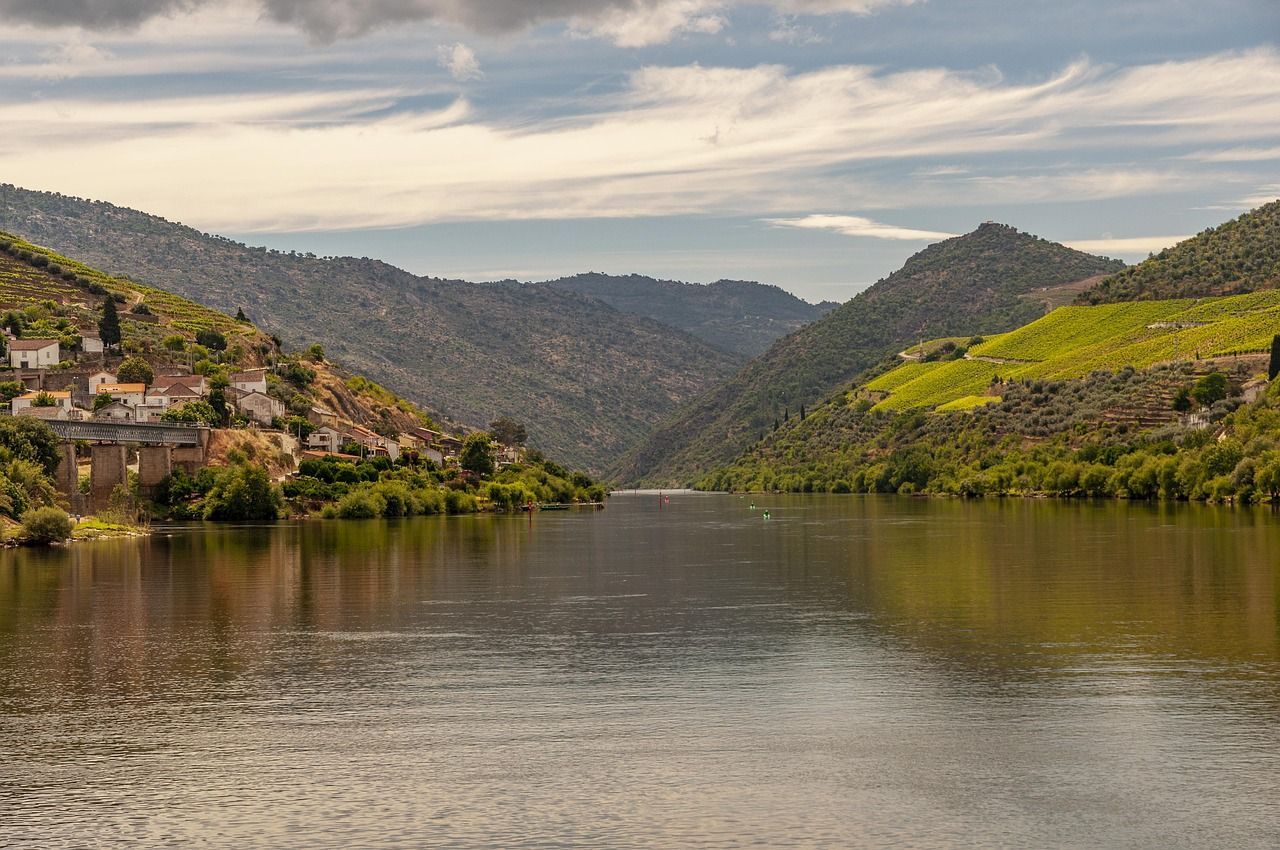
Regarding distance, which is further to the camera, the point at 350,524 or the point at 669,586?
the point at 350,524

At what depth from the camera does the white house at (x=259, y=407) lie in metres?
158

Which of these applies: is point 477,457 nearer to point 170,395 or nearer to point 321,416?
point 321,416

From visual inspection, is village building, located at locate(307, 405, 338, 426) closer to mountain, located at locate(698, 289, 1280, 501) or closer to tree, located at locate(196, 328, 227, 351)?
tree, located at locate(196, 328, 227, 351)

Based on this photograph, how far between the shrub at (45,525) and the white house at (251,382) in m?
70.3

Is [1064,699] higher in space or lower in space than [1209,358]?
lower

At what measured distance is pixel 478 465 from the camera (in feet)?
548

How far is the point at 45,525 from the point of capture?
3595 inches

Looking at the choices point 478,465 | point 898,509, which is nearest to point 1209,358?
point 898,509

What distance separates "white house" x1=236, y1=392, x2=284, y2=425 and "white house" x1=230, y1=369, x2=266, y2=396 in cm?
425

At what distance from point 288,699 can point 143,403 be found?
121 m

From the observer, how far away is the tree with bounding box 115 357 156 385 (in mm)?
163750

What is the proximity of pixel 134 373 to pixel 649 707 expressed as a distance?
14173cm

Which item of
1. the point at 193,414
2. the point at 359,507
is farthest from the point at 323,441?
the point at 359,507

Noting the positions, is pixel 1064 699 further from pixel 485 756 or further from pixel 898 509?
pixel 898 509
